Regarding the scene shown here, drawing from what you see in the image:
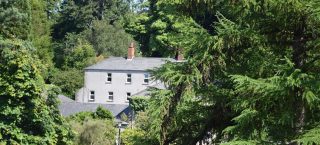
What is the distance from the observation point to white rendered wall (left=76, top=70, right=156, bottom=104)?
1873 inches

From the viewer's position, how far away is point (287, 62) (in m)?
7.02

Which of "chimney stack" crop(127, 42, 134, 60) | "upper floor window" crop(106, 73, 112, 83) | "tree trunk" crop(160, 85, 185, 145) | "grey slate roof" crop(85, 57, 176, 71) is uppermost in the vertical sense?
"tree trunk" crop(160, 85, 185, 145)

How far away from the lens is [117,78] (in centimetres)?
4816

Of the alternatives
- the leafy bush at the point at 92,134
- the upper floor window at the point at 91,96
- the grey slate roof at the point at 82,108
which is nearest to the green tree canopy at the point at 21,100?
the leafy bush at the point at 92,134

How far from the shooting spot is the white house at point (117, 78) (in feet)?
155

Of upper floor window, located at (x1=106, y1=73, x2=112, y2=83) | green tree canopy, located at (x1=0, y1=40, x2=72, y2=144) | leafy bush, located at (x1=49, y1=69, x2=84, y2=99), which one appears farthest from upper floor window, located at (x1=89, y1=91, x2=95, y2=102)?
green tree canopy, located at (x1=0, y1=40, x2=72, y2=144)

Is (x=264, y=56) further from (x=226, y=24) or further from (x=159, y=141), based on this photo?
(x=159, y=141)

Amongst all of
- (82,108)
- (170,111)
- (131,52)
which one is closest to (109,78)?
(131,52)

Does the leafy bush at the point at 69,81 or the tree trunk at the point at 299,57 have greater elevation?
the tree trunk at the point at 299,57

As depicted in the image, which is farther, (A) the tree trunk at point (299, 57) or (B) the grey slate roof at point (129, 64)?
(B) the grey slate roof at point (129, 64)

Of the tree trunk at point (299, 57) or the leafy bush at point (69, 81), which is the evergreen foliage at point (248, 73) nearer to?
the tree trunk at point (299, 57)

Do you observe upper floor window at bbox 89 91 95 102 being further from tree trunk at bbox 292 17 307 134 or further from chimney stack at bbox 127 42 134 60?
tree trunk at bbox 292 17 307 134

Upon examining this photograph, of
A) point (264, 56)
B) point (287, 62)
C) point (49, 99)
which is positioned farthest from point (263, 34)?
point (49, 99)

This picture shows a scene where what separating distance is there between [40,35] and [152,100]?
167ft
